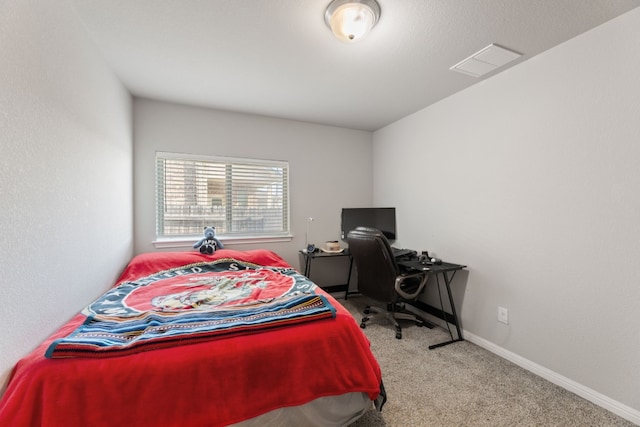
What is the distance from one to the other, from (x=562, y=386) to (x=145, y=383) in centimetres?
256

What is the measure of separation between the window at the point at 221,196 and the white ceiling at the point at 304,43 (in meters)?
0.75

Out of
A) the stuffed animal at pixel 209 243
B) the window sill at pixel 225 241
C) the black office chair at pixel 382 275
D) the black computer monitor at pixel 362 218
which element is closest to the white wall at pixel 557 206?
the black office chair at pixel 382 275

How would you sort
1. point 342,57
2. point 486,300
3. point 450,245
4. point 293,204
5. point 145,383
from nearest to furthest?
point 145,383, point 342,57, point 486,300, point 450,245, point 293,204

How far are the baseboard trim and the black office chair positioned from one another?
665mm

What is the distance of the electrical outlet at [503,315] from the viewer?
222 cm

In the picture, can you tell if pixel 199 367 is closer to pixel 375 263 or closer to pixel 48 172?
pixel 48 172

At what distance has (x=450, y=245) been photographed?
2.76 m

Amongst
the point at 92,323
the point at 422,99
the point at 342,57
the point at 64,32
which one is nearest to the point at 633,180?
the point at 422,99

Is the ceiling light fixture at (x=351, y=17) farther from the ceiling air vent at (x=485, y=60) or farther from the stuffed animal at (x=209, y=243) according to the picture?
the stuffed animal at (x=209, y=243)

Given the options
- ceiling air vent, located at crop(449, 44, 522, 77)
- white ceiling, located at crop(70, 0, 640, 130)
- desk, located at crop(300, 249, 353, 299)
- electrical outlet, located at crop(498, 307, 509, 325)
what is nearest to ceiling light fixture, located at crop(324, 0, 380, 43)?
white ceiling, located at crop(70, 0, 640, 130)

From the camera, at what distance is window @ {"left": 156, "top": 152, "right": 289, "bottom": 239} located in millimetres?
3004

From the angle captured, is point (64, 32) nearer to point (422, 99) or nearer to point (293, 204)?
point (293, 204)

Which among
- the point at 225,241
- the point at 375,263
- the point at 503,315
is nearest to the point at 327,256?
the point at 375,263

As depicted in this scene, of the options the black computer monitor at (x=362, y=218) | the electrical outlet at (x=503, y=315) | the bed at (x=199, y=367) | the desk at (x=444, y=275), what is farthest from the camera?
the black computer monitor at (x=362, y=218)
